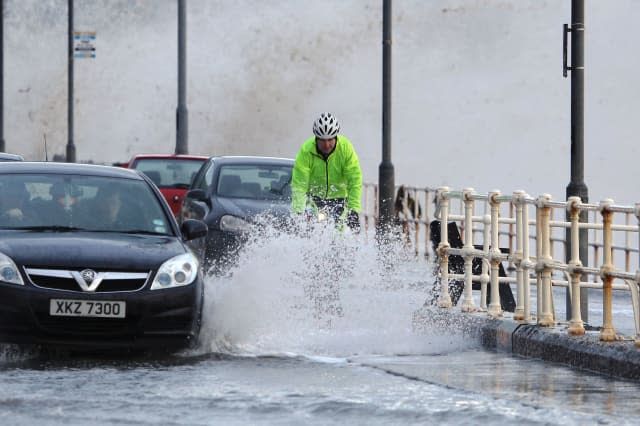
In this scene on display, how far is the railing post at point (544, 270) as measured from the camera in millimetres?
12922

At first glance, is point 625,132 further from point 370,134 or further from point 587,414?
point 587,414

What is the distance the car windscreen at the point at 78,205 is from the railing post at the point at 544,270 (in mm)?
2741

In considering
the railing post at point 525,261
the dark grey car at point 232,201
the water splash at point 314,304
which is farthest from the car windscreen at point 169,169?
the railing post at point 525,261

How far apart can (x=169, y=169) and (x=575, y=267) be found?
16.3m

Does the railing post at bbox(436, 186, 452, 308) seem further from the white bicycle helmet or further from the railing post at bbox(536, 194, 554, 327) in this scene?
the railing post at bbox(536, 194, 554, 327)

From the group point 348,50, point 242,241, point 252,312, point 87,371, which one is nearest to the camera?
point 87,371

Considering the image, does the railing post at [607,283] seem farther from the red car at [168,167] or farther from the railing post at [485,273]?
the red car at [168,167]

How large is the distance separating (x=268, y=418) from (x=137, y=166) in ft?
63.4

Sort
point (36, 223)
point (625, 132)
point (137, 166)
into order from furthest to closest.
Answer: point (625, 132) < point (137, 166) < point (36, 223)

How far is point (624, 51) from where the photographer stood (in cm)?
6869

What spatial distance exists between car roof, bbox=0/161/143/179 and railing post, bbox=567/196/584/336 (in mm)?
3384

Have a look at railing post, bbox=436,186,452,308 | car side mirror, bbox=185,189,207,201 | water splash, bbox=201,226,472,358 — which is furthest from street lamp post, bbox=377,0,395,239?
railing post, bbox=436,186,452,308

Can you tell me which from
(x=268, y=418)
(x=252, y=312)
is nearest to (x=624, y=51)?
(x=252, y=312)

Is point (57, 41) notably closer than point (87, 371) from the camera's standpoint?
No
